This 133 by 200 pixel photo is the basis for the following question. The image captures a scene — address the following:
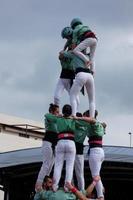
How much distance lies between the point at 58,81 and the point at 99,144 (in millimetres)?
1759

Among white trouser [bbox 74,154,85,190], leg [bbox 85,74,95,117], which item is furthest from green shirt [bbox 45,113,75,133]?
white trouser [bbox 74,154,85,190]

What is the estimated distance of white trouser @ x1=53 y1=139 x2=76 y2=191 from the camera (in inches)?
670

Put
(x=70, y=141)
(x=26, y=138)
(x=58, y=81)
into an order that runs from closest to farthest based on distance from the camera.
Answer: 1. (x=70, y=141)
2. (x=58, y=81)
3. (x=26, y=138)

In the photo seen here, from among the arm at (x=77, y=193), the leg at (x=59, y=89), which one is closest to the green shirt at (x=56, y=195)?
the arm at (x=77, y=193)

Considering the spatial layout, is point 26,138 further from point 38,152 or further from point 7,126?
point 38,152

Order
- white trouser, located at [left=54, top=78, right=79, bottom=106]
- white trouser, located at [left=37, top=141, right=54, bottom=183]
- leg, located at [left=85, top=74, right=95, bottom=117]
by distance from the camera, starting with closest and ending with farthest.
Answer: leg, located at [left=85, top=74, right=95, bottom=117]
white trouser, located at [left=37, top=141, right=54, bottom=183]
white trouser, located at [left=54, top=78, right=79, bottom=106]

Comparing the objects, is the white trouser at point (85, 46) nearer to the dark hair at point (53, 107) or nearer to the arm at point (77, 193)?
the dark hair at point (53, 107)

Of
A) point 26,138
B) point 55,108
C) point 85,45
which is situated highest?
point 26,138

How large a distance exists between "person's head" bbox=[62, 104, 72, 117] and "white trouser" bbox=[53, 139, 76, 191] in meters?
0.54

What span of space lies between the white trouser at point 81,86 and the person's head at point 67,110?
431 mm

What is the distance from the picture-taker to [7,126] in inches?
1727

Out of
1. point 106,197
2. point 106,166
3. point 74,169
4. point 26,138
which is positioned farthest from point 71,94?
point 26,138

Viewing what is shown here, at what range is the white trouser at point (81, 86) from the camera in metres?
17.5

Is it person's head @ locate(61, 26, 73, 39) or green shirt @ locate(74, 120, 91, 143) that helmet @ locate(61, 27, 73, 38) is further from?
green shirt @ locate(74, 120, 91, 143)
